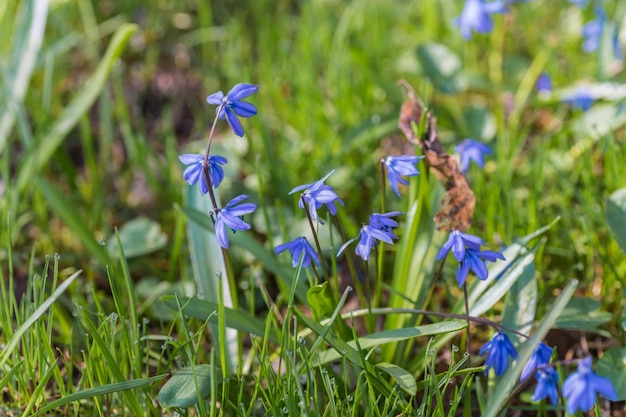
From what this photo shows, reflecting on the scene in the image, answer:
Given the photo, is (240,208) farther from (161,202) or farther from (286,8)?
(286,8)

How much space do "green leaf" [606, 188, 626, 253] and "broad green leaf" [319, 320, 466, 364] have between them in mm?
537

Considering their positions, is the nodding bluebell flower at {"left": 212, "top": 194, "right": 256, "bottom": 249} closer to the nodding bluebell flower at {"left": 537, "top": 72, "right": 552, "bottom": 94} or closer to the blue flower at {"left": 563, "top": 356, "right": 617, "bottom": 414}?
the blue flower at {"left": 563, "top": 356, "right": 617, "bottom": 414}

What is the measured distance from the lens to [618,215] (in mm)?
1997

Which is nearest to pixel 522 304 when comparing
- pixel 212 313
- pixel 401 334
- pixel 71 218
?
pixel 401 334

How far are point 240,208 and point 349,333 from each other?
483mm

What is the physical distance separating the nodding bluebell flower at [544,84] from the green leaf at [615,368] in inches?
58.7

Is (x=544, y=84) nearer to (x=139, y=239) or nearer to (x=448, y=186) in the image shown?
(x=448, y=186)

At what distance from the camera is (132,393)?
1680mm

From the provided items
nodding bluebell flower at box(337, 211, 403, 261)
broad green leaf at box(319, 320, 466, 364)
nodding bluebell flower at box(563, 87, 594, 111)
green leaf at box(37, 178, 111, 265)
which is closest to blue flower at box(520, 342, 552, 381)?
broad green leaf at box(319, 320, 466, 364)

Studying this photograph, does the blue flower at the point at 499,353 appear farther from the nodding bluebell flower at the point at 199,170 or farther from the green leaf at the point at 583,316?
the nodding bluebell flower at the point at 199,170

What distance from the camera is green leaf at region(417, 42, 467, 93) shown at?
3074 millimetres

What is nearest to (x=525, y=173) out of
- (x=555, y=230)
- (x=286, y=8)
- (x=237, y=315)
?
(x=555, y=230)

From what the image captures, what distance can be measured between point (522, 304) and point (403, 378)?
1.42ft

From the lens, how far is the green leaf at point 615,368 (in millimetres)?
1739
